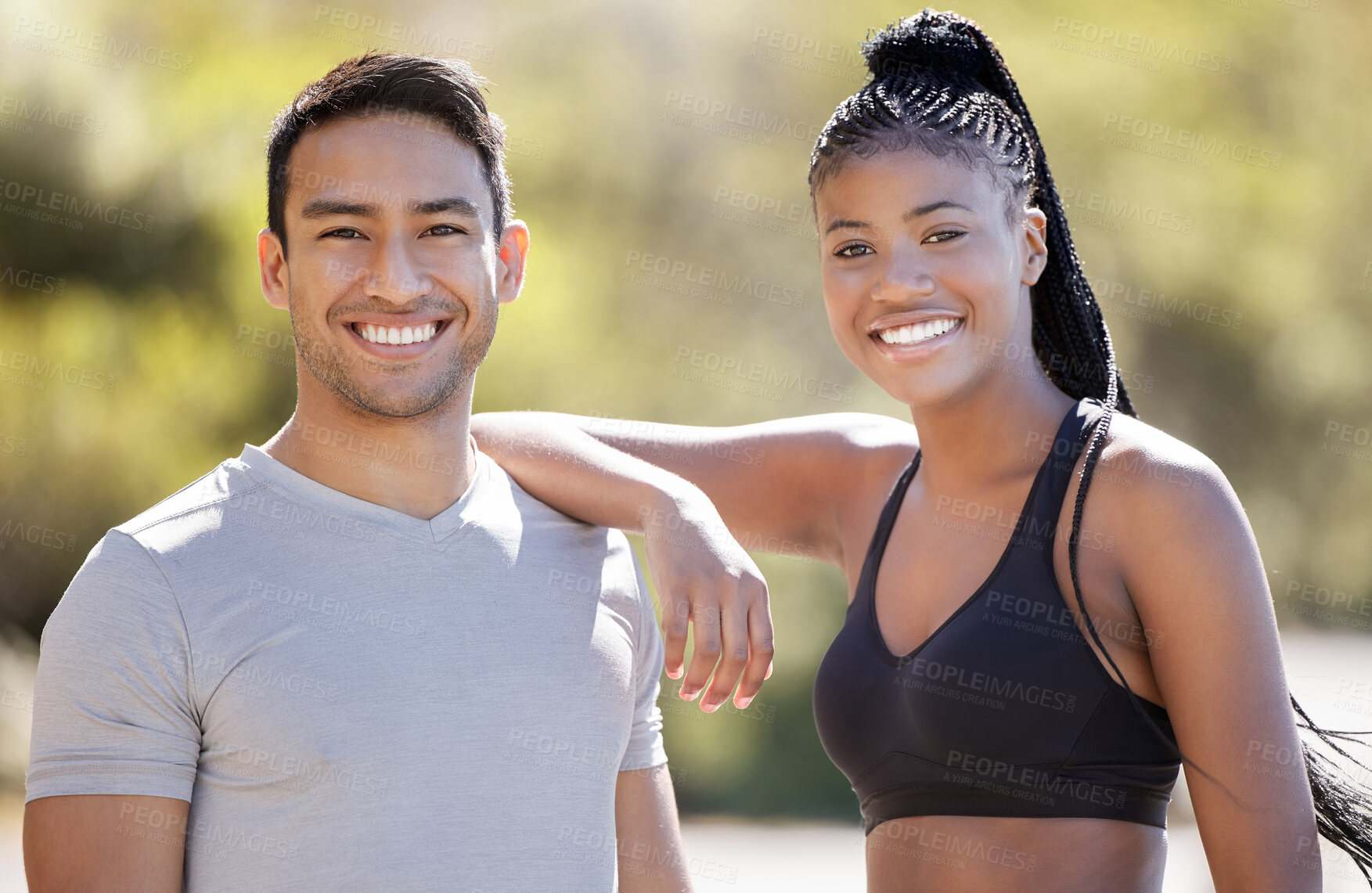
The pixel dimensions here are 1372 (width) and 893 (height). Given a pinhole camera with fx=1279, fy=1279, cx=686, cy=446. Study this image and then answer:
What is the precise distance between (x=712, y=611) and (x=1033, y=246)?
37.0 inches

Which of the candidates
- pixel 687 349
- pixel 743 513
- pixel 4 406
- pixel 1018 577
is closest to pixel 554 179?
pixel 687 349

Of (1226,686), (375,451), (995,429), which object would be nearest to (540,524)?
(375,451)

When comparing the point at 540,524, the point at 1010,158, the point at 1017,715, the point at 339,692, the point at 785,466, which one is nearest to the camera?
the point at 339,692

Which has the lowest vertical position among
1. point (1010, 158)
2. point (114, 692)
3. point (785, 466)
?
point (114, 692)

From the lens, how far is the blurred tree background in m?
6.20

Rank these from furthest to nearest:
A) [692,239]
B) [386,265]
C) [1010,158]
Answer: [692,239], [1010,158], [386,265]

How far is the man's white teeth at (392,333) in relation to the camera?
1.83m

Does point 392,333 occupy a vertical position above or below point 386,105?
below

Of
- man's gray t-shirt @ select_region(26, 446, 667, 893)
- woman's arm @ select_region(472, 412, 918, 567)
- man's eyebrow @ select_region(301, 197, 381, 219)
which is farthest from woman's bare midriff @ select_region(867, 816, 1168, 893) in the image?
man's eyebrow @ select_region(301, 197, 381, 219)

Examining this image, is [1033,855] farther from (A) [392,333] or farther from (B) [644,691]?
(A) [392,333]

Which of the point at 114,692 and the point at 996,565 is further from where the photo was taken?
the point at 996,565

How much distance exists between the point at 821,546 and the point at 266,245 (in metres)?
1.21

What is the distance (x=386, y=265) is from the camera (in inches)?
71.1

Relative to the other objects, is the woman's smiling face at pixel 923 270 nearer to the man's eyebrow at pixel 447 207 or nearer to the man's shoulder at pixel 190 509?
the man's eyebrow at pixel 447 207
